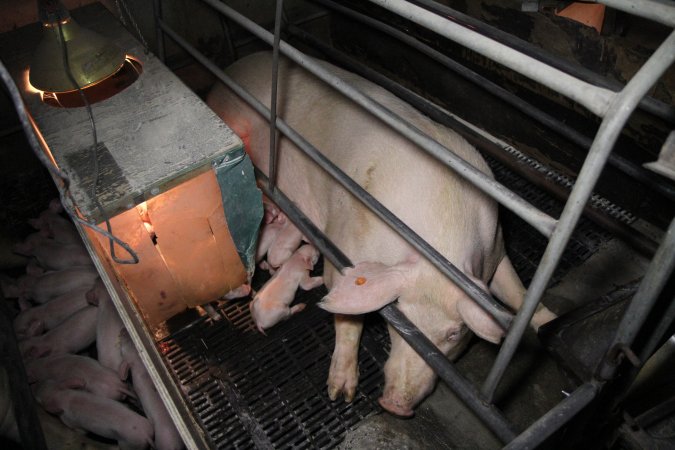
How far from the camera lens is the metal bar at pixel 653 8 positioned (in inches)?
33.0

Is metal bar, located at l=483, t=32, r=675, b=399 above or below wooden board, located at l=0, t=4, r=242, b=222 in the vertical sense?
above

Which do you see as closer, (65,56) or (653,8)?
(653,8)

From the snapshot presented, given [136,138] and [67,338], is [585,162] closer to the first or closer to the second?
[136,138]

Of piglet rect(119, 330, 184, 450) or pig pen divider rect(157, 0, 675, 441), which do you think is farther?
piglet rect(119, 330, 184, 450)

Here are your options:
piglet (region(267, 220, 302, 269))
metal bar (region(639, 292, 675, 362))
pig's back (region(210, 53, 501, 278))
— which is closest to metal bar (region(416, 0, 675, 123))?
metal bar (region(639, 292, 675, 362))

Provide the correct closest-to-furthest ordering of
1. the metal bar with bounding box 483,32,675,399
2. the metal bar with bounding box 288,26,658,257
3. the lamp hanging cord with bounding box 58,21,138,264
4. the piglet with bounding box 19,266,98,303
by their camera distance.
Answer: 1. the metal bar with bounding box 483,32,675,399
2. the lamp hanging cord with bounding box 58,21,138,264
3. the metal bar with bounding box 288,26,658,257
4. the piglet with bounding box 19,266,98,303

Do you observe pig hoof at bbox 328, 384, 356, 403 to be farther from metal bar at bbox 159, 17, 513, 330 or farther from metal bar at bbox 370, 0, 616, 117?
metal bar at bbox 370, 0, 616, 117

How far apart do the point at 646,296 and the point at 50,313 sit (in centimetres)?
317

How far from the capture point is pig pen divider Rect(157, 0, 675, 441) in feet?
2.78

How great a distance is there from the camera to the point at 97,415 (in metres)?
2.48

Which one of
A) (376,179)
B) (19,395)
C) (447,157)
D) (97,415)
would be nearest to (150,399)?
(97,415)

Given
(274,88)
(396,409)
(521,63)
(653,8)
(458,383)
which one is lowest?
(396,409)

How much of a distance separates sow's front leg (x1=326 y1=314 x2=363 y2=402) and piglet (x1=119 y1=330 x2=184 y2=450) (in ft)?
2.72

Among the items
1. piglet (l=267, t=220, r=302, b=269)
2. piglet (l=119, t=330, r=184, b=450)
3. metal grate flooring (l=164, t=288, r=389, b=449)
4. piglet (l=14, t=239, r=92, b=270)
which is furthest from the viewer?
piglet (l=14, t=239, r=92, b=270)
